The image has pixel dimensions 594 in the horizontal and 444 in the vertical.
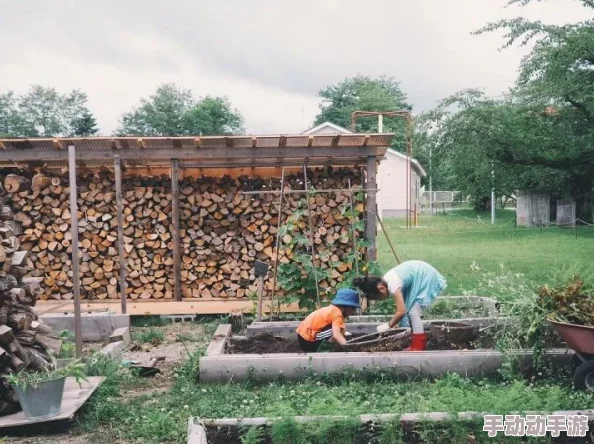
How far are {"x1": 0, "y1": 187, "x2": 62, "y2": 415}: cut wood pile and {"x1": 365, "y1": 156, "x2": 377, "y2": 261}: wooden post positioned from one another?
4.72 metres

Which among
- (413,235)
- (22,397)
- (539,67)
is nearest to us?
(22,397)

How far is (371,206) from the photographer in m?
9.37

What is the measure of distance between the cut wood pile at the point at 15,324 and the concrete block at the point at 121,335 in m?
1.61

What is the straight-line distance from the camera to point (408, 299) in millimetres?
6703

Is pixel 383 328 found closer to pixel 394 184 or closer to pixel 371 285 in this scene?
pixel 371 285

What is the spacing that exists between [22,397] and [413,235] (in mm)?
19994

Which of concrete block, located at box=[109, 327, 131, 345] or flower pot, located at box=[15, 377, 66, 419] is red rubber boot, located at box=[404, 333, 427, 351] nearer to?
flower pot, located at box=[15, 377, 66, 419]

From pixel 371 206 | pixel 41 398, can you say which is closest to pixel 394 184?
pixel 371 206

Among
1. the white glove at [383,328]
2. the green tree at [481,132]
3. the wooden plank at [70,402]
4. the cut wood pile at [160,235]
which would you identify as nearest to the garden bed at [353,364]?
the white glove at [383,328]

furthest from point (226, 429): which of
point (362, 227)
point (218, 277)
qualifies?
point (218, 277)

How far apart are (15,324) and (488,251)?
14.4m

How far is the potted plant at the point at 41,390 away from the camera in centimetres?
485

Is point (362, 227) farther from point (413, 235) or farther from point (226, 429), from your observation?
point (413, 235)

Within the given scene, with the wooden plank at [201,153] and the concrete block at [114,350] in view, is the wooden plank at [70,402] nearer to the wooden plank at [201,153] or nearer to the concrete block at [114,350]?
the concrete block at [114,350]
